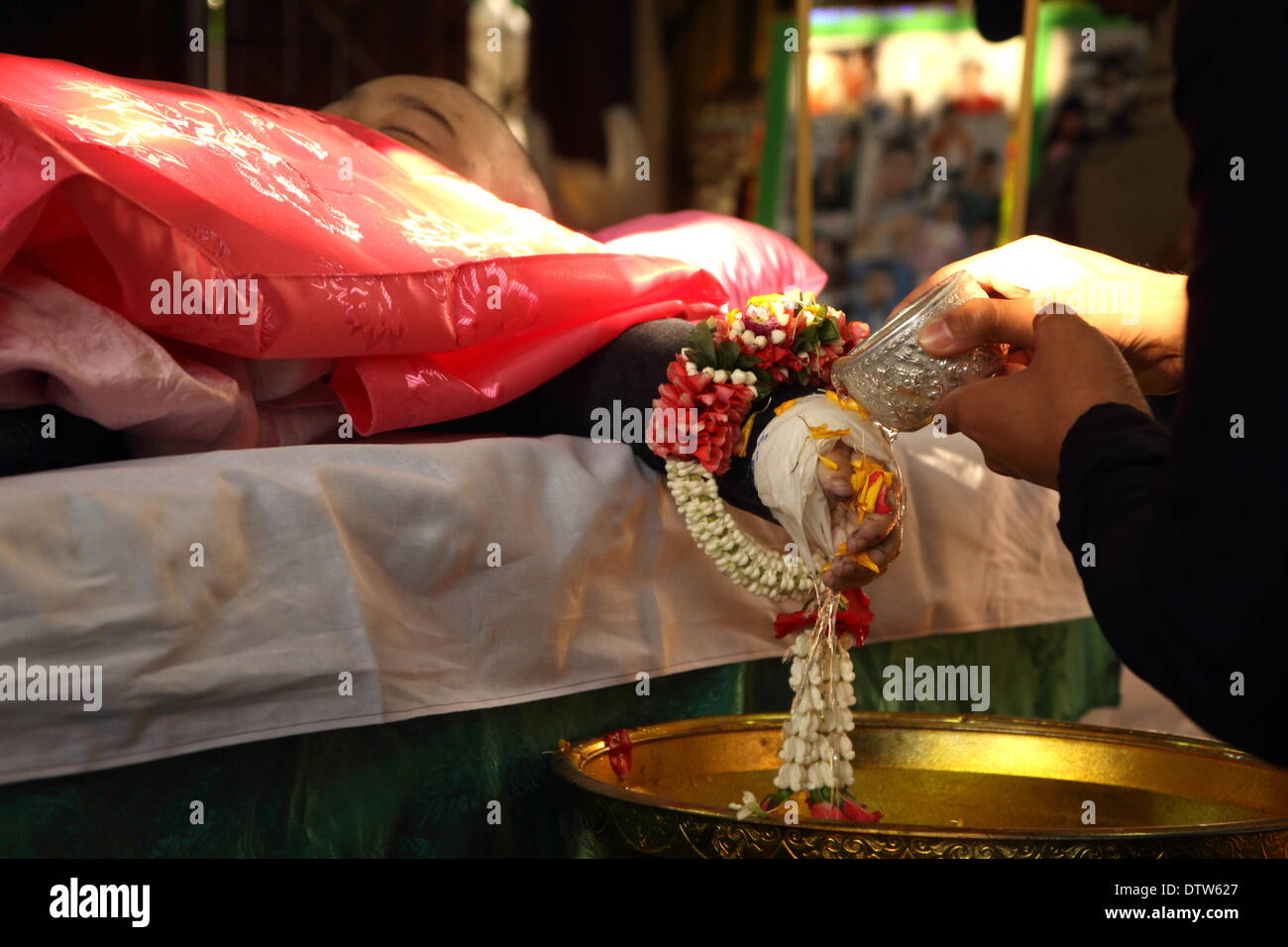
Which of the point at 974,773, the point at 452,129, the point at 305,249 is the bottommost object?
the point at 974,773

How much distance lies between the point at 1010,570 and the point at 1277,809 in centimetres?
65

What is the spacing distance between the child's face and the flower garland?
662 millimetres

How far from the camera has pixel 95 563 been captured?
0.93 metres

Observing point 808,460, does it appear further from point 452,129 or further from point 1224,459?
point 452,129

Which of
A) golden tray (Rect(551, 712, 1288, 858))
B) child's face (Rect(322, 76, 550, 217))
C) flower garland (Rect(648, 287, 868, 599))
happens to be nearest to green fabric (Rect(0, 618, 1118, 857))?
golden tray (Rect(551, 712, 1288, 858))

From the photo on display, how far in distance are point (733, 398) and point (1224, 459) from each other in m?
0.58

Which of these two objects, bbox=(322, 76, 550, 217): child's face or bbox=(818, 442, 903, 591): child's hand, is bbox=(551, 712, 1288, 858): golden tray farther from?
bbox=(322, 76, 550, 217): child's face

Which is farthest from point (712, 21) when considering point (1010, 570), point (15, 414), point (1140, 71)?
point (15, 414)

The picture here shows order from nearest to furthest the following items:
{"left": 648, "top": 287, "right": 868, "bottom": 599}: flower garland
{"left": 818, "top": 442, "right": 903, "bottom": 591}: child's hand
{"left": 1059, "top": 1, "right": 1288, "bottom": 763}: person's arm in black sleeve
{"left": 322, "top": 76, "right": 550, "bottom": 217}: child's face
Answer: {"left": 1059, "top": 1, "right": 1288, "bottom": 763}: person's arm in black sleeve → {"left": 818, "top": 442, "right": 903, "bottom": 591}: child's hand → {"left": 648, "top": 287, "right": 868, "bottom": 599}: flower garland → {"left": 322, "top": 76, "right": 550, "bottom": 217}: child's face

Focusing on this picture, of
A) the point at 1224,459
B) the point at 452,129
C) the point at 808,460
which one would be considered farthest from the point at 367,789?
the point at 452,129

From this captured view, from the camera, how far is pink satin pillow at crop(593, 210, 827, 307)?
6.12 ft

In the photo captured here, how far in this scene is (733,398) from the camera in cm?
124

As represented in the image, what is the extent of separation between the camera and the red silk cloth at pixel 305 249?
1.15m

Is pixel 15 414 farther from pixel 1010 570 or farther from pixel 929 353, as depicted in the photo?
pixel 1010 570
